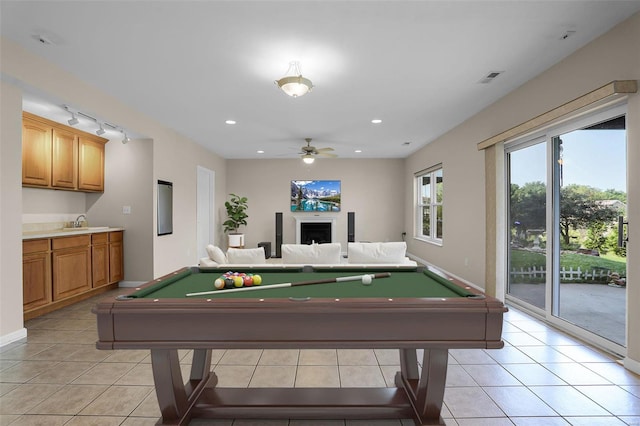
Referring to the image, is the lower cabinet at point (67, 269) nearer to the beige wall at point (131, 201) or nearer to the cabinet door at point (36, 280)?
the cabinet door at point (36, 280)

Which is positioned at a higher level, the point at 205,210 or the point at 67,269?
the point at 205,210

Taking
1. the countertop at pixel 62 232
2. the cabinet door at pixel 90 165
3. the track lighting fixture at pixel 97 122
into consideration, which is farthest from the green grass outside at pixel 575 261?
the cabinet door at pixel 90 165

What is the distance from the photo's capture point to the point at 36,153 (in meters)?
4.12

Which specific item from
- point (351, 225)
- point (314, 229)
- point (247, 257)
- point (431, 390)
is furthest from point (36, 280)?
point (351, 225)

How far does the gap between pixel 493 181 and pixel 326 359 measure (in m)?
3.18

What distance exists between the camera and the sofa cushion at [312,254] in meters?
3.44

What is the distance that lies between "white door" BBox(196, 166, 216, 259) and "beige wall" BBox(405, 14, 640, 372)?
5027 mm

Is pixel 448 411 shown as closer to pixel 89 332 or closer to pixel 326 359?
pixel 326 359

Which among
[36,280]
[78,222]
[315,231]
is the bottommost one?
[36,280]

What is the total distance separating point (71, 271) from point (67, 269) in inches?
3.1

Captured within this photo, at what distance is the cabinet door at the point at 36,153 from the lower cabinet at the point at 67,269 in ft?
2.78

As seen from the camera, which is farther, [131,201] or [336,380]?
[131,201]

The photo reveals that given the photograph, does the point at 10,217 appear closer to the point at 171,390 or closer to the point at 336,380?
the point at 171,390

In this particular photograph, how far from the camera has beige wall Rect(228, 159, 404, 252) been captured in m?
8.95
